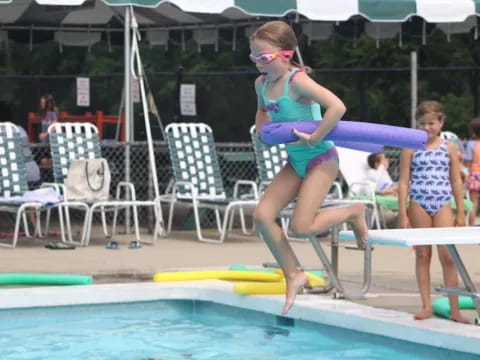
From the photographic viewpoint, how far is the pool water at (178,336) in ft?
23.3

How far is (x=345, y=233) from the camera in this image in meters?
7.59

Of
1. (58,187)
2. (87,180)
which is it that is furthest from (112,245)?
(58,187)

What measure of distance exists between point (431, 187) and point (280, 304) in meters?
1.32

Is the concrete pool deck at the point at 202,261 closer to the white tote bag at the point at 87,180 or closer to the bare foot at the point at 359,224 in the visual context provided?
the white tote bag at the point at 87,180

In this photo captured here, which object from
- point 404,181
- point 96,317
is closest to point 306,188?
point 404,181

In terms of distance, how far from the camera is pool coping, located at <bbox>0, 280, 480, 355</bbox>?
6676 mm

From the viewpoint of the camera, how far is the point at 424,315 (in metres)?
7.07

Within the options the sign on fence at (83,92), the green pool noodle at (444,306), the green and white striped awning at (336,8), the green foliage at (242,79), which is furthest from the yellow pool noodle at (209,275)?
the green foliage at (242,79)

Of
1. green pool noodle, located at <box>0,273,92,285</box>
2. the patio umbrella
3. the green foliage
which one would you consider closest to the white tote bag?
the patio umbrella

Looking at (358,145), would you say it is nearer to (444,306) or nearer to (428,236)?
(428,236)

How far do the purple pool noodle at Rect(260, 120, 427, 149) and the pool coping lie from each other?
1.02m

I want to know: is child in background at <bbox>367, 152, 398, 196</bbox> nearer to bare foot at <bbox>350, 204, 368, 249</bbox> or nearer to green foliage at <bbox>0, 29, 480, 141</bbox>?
bare foot at <bbox>350, 204, 368, 249</bbox>

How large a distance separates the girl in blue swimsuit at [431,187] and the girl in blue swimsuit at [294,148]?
0.55 m

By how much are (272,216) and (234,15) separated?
8757 millimetres
